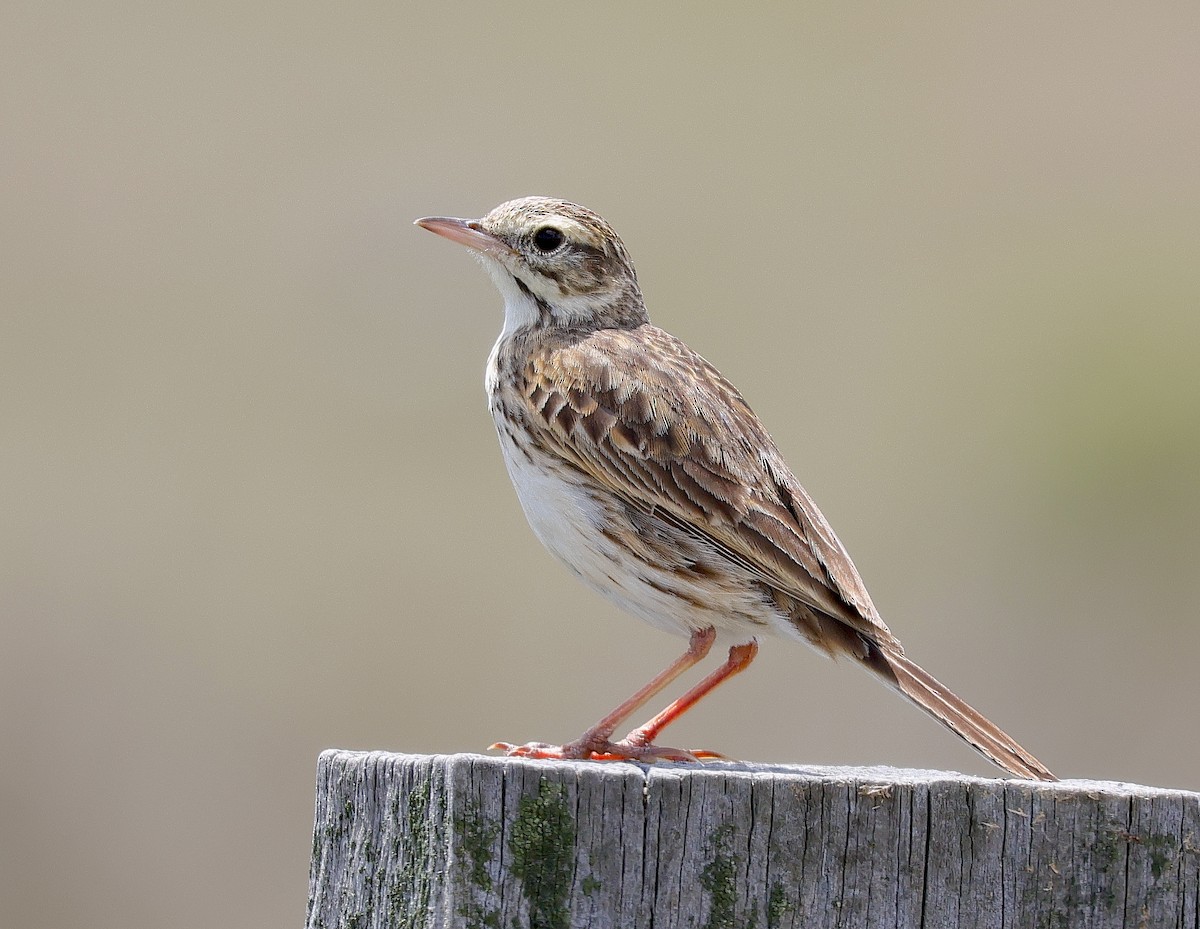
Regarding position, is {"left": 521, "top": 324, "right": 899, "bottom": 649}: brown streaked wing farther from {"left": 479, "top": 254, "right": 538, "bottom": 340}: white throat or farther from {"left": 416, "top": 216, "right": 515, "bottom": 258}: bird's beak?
{"left": 416, "top": 216, "right": 515, "bottom": 258}: bird's beak

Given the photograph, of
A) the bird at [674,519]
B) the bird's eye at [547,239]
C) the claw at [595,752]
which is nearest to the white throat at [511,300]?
the bird's eye at [547,239]

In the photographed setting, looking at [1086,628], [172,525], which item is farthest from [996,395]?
[172,525]

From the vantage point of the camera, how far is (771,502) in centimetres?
641

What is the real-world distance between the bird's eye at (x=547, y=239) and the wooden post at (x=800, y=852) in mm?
3482

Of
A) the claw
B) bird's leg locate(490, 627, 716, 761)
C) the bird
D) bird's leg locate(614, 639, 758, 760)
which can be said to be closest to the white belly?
the bird

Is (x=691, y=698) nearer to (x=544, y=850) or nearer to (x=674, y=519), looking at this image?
(x=674, y=519)

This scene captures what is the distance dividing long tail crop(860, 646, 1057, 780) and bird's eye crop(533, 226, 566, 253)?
2.17 meters

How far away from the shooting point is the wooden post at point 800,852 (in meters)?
4.15

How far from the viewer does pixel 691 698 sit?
654 centimetres

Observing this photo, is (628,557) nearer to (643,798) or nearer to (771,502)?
(771,502)

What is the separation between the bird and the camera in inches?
244

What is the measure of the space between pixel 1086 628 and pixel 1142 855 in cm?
933

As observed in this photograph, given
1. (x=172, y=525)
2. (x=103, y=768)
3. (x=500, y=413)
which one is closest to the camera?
(x=500, y=413)

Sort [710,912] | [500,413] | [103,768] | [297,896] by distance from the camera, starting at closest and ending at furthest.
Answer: [710,912] < [500,413] < [297,896] < [103,768]
